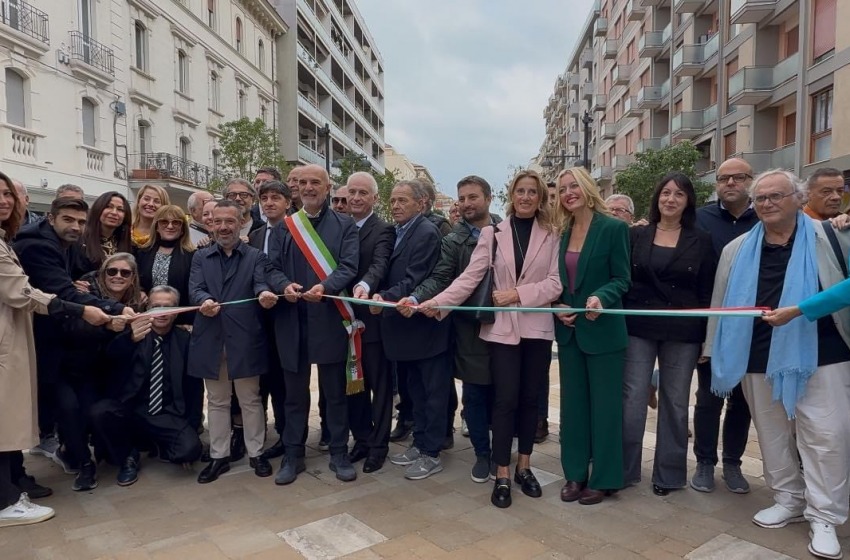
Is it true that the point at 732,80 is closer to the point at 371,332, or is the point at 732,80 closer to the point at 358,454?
the point at 371,332

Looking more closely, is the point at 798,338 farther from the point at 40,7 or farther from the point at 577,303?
the point at 40,7

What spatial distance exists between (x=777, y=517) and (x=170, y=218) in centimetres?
477

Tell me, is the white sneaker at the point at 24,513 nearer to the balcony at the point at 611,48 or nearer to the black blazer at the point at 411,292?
the black blazer at the point at 411,292

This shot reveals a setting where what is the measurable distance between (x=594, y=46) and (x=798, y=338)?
58.2m

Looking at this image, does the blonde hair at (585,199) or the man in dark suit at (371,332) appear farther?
the man in dark suit at (371,332)

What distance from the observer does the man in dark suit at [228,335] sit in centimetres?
441

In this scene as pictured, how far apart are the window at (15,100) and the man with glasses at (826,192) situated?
18657 millimetres

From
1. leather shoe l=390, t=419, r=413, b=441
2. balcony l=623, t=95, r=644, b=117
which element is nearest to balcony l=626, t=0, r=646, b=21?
balcony l=623, t=95, r=644, b=117

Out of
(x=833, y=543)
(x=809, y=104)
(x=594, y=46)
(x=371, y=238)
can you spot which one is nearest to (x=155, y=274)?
(x=371, y=238)

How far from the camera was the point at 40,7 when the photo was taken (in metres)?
17.2

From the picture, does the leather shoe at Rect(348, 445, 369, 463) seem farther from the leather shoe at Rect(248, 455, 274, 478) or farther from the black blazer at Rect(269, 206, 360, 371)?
the black blazer at Rect(269, 206, 360, 371)

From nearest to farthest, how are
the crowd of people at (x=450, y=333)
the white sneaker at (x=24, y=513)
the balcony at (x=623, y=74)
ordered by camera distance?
1. the crowd of people at (x=450, y=333)
2. the white sneaker at (x=24, y=513)
3. the balcony at (x=623, y=74)

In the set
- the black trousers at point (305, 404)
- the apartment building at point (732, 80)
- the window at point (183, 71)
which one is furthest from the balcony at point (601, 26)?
the black trousers at point (305, 404)

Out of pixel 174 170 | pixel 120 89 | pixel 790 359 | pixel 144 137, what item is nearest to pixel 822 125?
pixel 790 359
